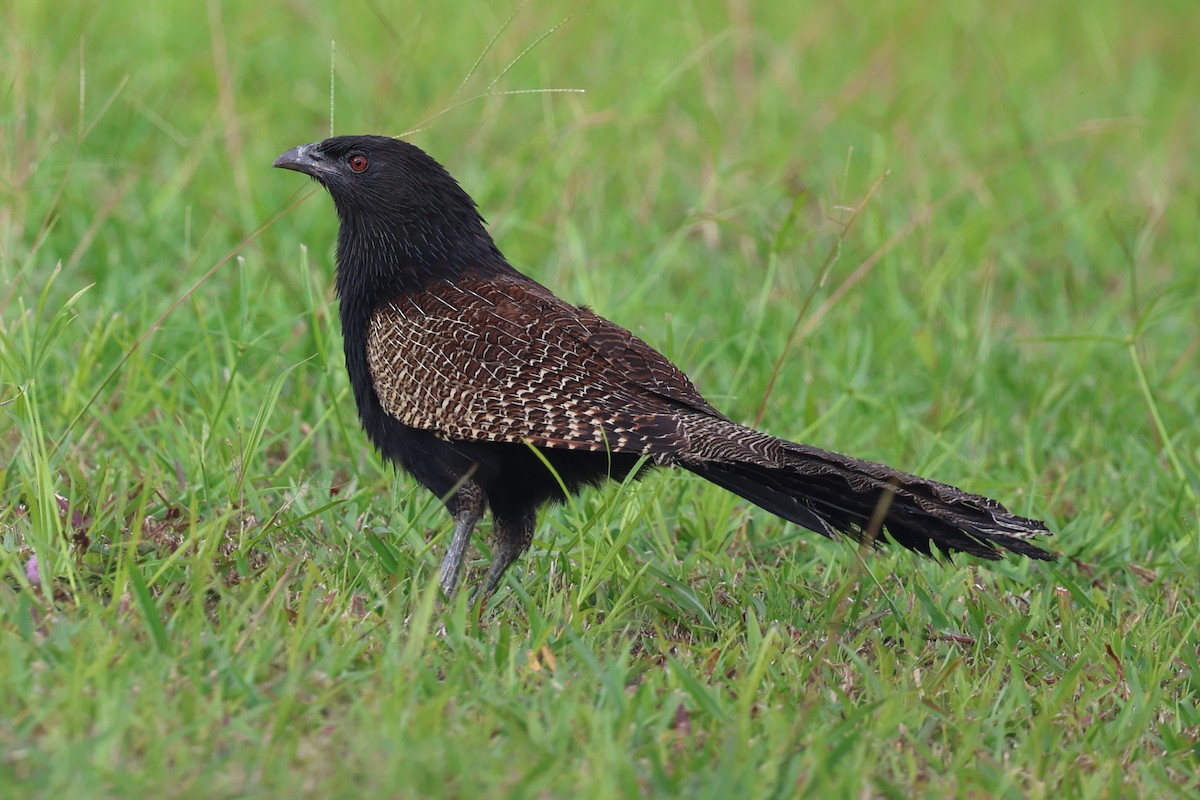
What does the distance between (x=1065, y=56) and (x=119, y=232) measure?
7.19 m

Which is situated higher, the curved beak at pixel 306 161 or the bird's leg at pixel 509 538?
the curved beak at pixel 306 161

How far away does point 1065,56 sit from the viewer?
10828mm

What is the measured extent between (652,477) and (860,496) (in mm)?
1177

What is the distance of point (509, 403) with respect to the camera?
12.6 ft

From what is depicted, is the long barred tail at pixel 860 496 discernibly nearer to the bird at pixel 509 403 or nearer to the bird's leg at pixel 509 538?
the bird at pixel 509 403

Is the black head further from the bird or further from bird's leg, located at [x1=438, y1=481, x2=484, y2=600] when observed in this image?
bird's leg, located at [x1=438, y1=481, x2=484, y2=600]

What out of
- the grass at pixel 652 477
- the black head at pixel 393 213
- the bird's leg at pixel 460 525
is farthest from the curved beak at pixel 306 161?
the bird's leg at pixel 460 525

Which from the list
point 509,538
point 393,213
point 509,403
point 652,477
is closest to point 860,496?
point 509,403

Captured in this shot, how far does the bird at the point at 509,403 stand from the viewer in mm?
3666

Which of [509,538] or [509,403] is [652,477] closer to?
[509,538]

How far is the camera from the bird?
367 cm

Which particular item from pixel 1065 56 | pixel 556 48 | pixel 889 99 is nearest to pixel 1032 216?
pixel 889 99

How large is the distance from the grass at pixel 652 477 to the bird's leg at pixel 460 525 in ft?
0.18

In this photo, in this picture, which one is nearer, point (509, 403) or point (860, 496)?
point (860, 496)
